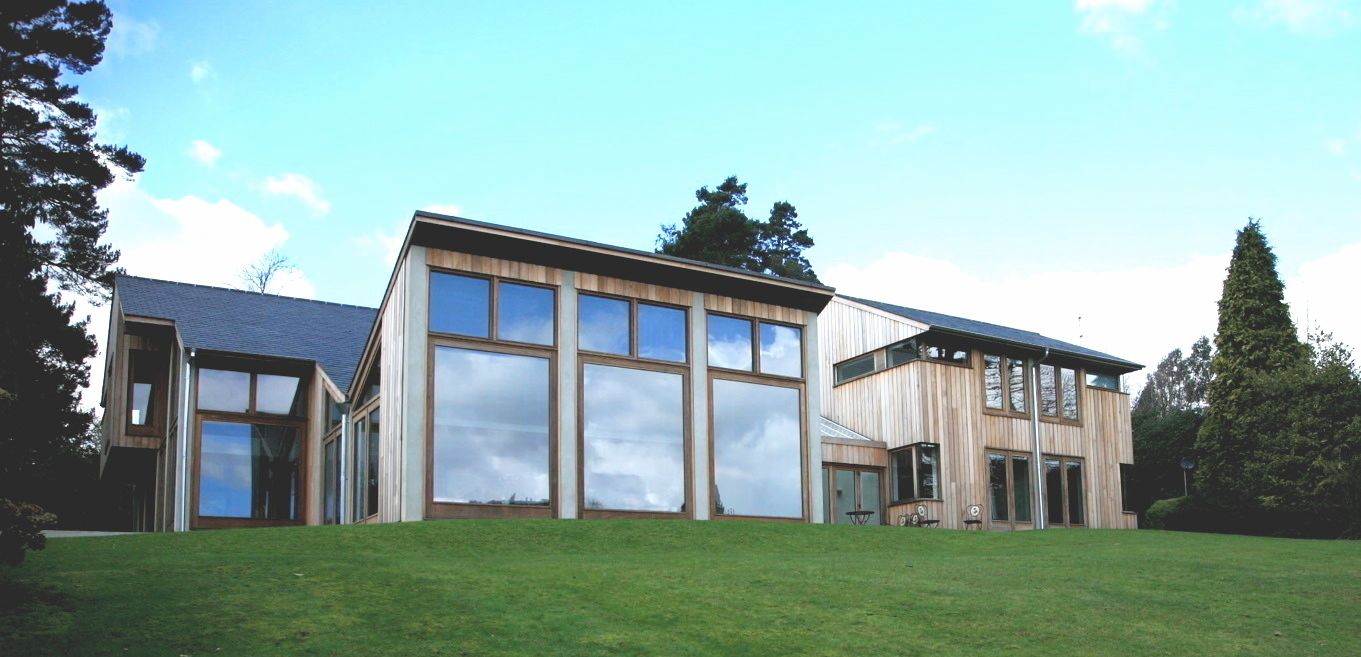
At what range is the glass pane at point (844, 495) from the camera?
1094 inches

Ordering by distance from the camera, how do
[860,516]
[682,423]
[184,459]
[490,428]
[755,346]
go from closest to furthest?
1. [490,428]
2. [682,423]
3. [755,346]
4. [184,459]
5. [860,516]

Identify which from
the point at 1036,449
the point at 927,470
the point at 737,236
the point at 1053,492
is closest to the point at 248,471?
the point at 927,470

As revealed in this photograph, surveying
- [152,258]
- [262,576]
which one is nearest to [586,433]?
[262,576]

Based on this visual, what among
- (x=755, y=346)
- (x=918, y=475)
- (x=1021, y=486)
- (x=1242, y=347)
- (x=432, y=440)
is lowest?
(x=1021, y=486)

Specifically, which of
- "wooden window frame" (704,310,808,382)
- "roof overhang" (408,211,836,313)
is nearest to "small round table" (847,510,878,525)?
"wooden window frame" (704,310,808,382)

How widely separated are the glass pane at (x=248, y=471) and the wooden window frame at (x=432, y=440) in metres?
8.10

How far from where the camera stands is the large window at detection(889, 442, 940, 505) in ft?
93.2

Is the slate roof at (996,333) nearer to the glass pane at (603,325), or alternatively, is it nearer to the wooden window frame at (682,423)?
→ the wooden window frame at (682,423)

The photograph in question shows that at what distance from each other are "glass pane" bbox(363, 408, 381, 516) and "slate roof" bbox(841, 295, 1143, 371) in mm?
13695

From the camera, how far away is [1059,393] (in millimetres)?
31375

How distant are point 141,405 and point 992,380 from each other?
68.4 feet

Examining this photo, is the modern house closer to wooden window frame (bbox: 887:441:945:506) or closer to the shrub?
wooden window frame (bbox: 887:441:945:506)

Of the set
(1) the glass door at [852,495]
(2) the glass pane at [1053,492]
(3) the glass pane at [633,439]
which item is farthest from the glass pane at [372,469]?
(2) the glass pane at [1053,492]

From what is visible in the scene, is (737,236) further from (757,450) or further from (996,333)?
(757,450)
